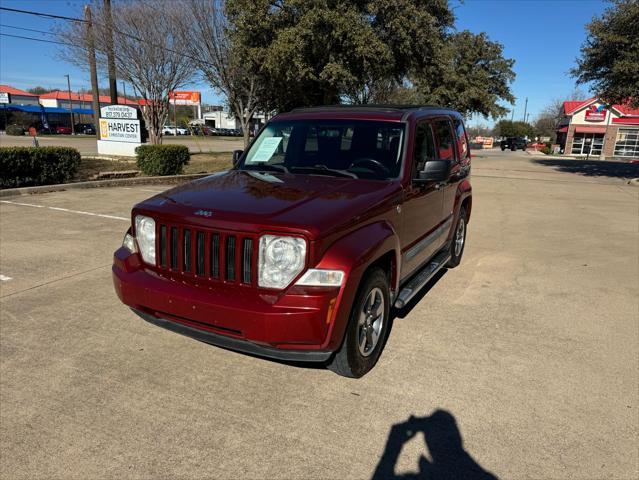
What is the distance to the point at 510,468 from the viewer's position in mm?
2537

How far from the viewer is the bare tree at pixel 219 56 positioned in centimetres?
1942

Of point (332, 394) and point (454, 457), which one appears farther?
point (332, 394)

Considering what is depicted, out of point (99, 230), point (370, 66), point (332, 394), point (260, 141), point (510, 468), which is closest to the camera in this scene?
point (510, 468)

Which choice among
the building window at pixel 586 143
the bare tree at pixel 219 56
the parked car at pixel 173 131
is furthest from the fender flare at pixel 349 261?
the parked car at pixel 173 131

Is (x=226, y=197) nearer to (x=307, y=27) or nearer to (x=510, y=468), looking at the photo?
(x=510, y=468)

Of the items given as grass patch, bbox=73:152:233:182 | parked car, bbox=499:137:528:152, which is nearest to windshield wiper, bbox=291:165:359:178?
grass patch, bbox=73:152:233:182

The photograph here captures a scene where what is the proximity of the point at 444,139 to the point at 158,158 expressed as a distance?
1157cm

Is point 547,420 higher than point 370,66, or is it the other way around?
point 370,66

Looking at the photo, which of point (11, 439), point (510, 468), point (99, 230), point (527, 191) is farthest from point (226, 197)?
point (527, 191)

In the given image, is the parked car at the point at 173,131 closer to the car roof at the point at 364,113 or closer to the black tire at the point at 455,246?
the black tire at the point at 455,246

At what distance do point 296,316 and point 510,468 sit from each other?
1.39 metres

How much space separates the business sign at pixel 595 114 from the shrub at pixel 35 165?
49.9m

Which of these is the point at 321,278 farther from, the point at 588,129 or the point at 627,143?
the point at 588,129

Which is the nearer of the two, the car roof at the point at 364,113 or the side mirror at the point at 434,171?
the side mirror at the point at 434,171
